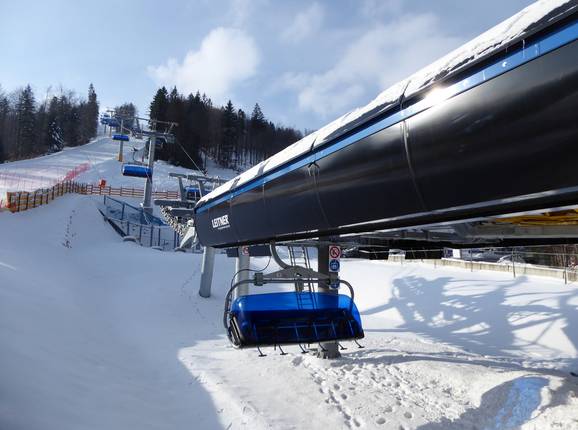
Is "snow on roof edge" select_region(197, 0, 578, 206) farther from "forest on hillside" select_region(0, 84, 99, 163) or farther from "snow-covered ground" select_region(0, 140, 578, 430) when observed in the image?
"forest on hillside" select_region(0, 84, 99, 163)

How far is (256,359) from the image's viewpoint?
7.82m

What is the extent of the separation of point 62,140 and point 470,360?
81297mm

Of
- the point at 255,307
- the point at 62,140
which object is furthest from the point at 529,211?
the point at 62,140

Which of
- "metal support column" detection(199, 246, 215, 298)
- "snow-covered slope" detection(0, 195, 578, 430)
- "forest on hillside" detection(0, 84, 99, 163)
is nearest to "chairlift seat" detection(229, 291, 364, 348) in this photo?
"snow-covered slope" detection(0, 195, 578, 430)

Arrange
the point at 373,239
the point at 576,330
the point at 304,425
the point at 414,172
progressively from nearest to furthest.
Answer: the point at 414,172
the point at 304,425
the point at 373,239
the point at 576,330

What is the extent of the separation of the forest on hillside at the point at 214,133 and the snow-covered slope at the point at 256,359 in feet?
154

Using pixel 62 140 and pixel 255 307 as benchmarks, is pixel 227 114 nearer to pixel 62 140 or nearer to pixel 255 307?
pixel 62 140

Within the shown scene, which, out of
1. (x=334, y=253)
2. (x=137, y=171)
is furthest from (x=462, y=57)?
(x=137, y=171)

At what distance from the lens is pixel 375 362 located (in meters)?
8.00

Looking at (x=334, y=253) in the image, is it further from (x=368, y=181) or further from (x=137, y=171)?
(x=137, y=171)

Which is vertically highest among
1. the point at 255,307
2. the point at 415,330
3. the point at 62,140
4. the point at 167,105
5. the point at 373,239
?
the point at 167,105

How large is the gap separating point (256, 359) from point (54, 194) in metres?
23.3

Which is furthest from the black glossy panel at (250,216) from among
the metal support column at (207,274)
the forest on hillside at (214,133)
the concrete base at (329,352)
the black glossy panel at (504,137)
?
the forest on hillside at (214,133)

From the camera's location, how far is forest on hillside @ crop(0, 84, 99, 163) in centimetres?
6567
